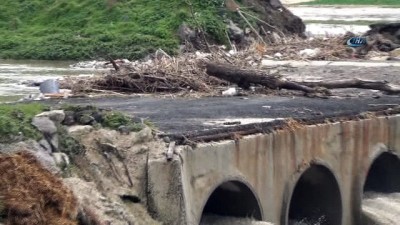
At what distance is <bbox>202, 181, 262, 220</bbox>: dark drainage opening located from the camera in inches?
609

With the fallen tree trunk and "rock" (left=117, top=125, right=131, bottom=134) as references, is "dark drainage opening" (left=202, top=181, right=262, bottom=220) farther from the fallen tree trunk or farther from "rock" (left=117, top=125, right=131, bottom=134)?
the fallen tree trunk

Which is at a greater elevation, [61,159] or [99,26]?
[99,26]

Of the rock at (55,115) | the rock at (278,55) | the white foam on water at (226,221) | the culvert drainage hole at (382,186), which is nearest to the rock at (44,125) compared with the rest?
the rock at (55,115)

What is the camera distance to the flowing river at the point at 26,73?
26.0 meters

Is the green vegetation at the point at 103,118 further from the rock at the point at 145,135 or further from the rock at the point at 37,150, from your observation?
the rock at the point at 37,150

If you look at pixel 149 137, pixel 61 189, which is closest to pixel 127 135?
pixel 149 137

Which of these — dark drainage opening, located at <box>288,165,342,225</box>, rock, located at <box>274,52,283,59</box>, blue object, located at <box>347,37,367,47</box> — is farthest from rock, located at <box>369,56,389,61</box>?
dark drainage opening, located at <box>288,165,342,225</box>

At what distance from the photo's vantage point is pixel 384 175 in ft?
Result: 67.0

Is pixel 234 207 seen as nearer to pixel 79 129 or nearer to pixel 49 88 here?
pixel 79 129

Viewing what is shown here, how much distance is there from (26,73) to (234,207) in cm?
1873

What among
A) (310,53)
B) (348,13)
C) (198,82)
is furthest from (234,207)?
(348,13)

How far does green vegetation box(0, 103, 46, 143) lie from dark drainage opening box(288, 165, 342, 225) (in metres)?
7.11

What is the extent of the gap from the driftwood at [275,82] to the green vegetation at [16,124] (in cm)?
1066

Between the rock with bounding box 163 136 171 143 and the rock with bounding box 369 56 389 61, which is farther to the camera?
the rock with bounding box 369 56 389 61
